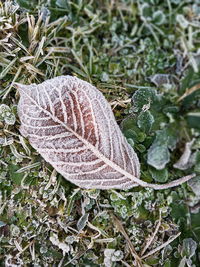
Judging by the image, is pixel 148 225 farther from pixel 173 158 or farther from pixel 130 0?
pixel 130 0

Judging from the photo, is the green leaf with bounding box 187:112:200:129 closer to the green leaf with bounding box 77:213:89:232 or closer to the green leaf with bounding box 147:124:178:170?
the green leaf with bounding box 147:124:178:170

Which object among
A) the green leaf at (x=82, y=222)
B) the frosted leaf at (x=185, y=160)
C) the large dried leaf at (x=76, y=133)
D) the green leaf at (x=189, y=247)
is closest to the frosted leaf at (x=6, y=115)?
the large dried leaf at (x=76, y=133)

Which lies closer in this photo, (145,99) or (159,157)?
(159,157)

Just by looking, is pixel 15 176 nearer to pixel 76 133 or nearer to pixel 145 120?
pixel 76 133

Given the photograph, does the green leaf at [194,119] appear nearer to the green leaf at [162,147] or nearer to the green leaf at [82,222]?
the green leaf at [162,147]

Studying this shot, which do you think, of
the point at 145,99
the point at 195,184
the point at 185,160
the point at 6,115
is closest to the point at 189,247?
the point at 195,184

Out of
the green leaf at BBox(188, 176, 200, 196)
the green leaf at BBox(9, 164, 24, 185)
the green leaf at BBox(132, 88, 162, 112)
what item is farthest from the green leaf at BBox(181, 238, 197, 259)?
the green leaf at BBox(9, 164, 24, 185)
